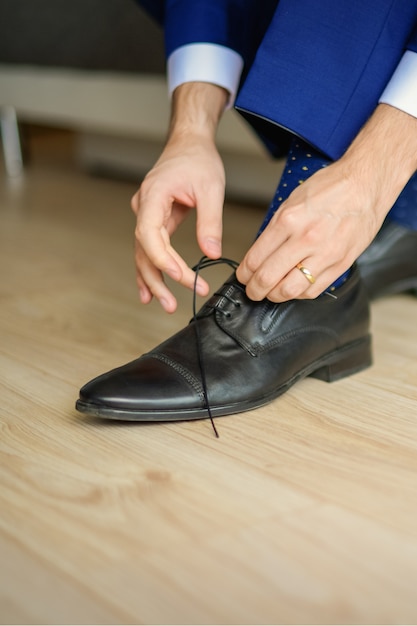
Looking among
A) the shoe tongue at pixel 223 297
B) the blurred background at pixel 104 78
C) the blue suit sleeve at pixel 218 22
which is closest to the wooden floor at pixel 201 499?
the shoe tongue at pixel 223 297

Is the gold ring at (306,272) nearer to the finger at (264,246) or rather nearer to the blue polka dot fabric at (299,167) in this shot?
the finger at (264,246)

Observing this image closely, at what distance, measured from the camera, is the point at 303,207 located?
0.68 metres

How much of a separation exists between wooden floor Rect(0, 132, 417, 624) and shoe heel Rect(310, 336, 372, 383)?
2cm

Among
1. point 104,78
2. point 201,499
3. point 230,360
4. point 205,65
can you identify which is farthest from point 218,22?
point 104,78

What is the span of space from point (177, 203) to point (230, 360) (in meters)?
0.20

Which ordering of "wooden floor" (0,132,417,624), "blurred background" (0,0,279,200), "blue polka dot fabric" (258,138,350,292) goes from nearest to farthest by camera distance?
"wooden floor" (0,132,417,624)
"blue polka dot fabric" (258,138,350,292)
"blurred background" (0,0,279,200)

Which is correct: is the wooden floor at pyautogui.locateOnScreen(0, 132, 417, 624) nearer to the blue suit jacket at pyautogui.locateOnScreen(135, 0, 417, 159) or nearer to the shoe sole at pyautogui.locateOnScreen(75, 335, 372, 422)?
the shoe sole at pyautogui.locateOnScreen(75, 335, 372, 422)

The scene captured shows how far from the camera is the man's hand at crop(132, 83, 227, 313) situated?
74 centimetres

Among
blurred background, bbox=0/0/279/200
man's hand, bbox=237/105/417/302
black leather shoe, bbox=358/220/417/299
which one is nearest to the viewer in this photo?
man's hand, bbox=237/105/417/302

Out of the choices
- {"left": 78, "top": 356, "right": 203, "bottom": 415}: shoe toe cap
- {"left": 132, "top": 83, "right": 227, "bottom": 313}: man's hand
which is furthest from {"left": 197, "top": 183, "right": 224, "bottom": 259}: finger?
{"left": 78, "top": 356, "right": 203, "bottom": 415}: shoe toe cap

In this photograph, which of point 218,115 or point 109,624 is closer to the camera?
point 109,624

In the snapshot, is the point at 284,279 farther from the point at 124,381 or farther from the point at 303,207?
the point at 124,381

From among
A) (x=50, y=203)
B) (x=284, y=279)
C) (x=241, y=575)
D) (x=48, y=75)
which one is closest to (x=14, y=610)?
(x=241, y=575)

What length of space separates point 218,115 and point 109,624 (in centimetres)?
62
